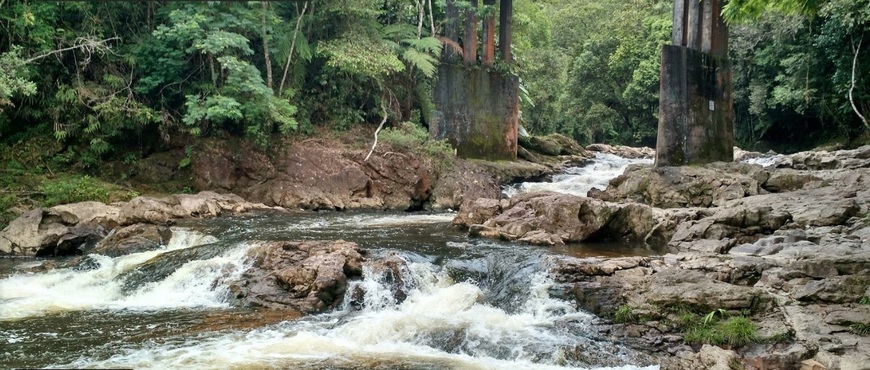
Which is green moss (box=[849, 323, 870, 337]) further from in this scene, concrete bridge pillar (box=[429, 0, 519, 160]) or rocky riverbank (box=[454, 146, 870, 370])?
concrete bridge pillar (box=[429, 0, 519, 160])

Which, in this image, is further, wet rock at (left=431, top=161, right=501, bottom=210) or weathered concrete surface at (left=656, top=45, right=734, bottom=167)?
wet rock at (left=431, top=161, right=501, bottom=210)

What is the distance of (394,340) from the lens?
7941 millimetres

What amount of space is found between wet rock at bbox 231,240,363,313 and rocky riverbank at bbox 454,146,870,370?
3171mm

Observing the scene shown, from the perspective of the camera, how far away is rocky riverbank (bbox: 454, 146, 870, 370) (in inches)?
277

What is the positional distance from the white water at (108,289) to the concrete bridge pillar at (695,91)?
12761 mm

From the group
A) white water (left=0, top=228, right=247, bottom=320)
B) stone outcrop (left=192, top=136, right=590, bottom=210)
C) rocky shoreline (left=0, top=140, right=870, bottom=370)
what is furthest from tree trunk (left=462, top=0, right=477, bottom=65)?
white water (left=0, top=228, right=247, bottom=320)

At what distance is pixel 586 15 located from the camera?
41.7m

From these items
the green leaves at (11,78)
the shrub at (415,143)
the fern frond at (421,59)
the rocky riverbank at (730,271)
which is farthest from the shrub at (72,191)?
the fern frond at (421,59)

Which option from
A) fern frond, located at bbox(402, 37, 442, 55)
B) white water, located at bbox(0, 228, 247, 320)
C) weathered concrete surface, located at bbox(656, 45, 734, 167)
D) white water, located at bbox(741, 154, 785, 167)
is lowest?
white water, located at bbox(0, 228, 247, 320)

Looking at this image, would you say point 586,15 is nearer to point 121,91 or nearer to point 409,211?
point 409,211

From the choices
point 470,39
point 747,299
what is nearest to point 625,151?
point 470,39

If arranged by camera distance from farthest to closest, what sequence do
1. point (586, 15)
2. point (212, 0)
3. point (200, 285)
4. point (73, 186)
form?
point (586, 15)
point (73, 186)
point (200, 285)
point (212, 0)

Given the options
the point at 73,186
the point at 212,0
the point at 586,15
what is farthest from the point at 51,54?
the point at 586,15

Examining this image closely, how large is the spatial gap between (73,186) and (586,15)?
33696mm
